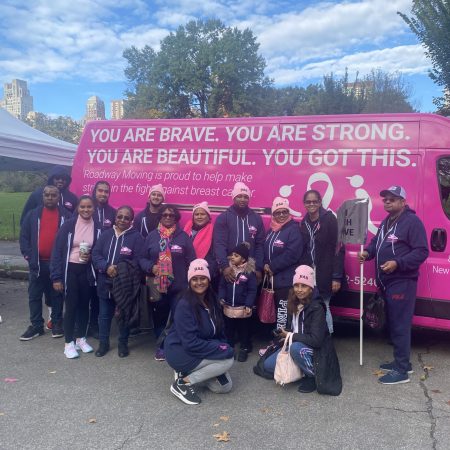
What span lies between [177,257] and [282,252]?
1048 mm

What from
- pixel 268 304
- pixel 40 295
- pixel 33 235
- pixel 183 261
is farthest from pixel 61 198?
pixel 268 304

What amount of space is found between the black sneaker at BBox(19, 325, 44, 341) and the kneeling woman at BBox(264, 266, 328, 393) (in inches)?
113

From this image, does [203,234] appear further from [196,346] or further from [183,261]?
[196,346]

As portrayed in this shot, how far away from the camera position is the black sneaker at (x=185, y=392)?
3957 mm

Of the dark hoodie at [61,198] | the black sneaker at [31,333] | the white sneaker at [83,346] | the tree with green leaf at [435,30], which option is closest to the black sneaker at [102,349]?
the white sneaker at [83,346]

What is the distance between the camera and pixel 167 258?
4844 mm

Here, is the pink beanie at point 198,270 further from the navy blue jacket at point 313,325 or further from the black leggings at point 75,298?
the black leggings at point 75,298

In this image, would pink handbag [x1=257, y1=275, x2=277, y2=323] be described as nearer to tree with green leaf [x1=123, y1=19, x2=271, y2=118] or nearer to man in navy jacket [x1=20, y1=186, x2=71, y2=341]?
man in navy jacket [x1=20, y1=186, x2=71, y2=341]

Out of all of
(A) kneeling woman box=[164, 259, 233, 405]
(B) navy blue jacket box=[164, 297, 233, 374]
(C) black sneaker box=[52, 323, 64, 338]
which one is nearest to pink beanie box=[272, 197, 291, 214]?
(A) kneeling woman box=[164, 259, 233, 405]

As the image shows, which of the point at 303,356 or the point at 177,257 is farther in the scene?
the point at 177,257

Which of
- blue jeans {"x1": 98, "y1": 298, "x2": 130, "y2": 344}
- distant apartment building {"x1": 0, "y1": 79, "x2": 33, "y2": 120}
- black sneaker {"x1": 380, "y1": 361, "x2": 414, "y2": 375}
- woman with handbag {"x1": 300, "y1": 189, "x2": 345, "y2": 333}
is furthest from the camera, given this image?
distant apartment building {"x1": 0, "y1": 79, "x2": 33, "y2": 120}

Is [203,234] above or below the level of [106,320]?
above

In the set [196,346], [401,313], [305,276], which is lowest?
[196,346]

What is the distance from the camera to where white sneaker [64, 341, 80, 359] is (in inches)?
197
